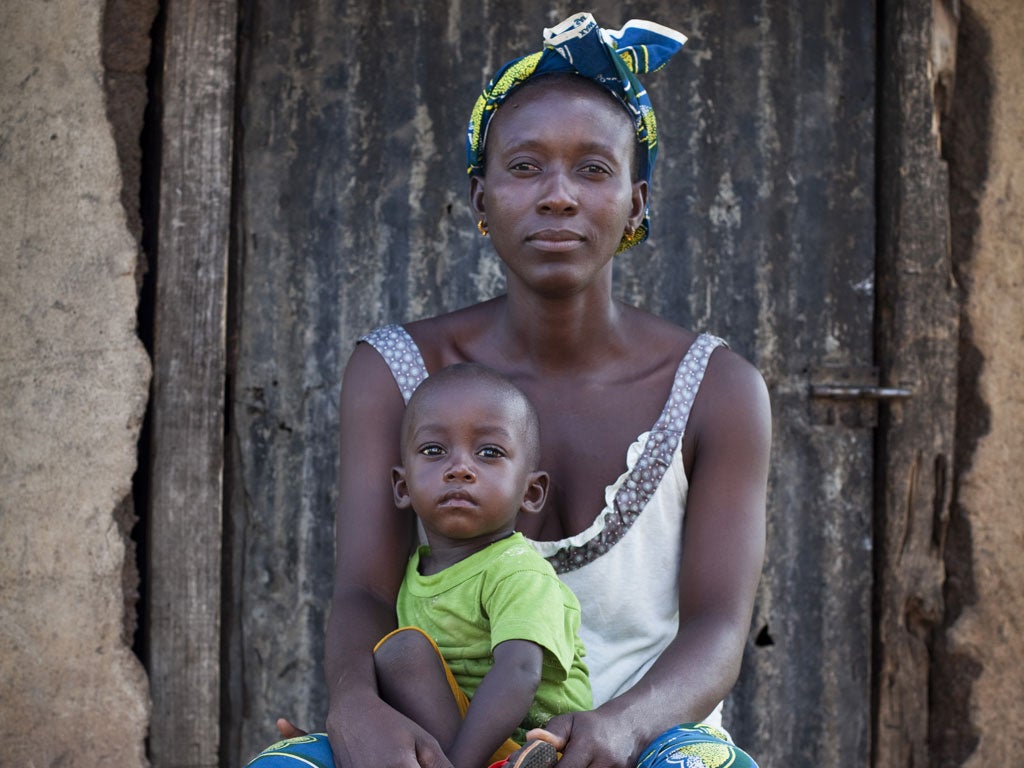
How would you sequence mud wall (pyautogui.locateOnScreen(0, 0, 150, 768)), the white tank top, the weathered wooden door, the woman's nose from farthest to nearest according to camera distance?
1. the weathered wooden door
2. mud wall (pyautogui.locateOnScreen(0, 0, 150, 768))
3. the white tank top
4. the woman's nose

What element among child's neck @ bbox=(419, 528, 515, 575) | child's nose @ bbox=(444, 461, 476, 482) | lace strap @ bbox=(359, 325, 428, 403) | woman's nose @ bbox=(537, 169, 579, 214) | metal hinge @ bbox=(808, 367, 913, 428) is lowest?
child's neck @ bbox=(419, 528, 515, 575)

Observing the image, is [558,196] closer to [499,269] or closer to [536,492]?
[536,492]

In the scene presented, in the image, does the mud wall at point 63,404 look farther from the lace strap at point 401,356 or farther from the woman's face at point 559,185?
the woman's face at point 559,185

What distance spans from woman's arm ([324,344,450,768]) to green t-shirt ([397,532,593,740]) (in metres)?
0.11

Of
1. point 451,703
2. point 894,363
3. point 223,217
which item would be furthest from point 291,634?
point 894,363

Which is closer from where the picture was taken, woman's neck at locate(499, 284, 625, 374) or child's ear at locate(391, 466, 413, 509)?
child's ear at locate(391, 466, 413, 509)

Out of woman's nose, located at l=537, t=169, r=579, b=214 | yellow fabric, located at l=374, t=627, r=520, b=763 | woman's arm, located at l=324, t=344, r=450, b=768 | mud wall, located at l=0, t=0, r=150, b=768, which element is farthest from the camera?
mud wall, located at l=0, t=0, r=150, b=768

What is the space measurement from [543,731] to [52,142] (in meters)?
1.87

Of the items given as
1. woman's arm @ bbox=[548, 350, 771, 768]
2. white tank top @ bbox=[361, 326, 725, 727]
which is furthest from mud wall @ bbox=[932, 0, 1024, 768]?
white tank top @ bbox=[361, 326, 725, 727]

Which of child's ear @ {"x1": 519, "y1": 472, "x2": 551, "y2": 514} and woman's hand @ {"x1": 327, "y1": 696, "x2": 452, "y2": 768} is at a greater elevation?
child's ear @ {"x1": 519, "y1": 472, "x2": 551, "y2": 514}

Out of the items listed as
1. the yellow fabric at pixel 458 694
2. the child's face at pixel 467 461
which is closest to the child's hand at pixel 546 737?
the yellow fabric at pixel 458 694

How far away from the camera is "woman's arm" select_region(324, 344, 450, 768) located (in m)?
2.12

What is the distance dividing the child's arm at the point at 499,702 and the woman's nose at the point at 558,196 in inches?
30.6

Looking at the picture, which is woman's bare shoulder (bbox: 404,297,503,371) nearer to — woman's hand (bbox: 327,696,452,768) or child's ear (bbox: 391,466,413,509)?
child's ear (bbox: 391,466,413,509)
